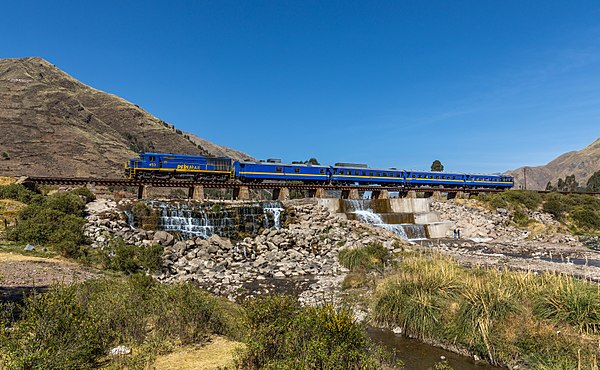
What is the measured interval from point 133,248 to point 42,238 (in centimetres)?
417

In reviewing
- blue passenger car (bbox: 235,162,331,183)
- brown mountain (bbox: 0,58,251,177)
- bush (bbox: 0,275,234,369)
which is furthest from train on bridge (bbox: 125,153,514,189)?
brown mountain (bbox: 0,58,251,177)

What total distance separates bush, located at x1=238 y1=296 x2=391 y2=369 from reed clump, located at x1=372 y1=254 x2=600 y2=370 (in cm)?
373

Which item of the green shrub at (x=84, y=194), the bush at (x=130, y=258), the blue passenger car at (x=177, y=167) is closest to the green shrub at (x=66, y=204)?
the green shrub at (x=84, y=194)

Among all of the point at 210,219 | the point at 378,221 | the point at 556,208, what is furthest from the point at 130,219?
the point at 556,208

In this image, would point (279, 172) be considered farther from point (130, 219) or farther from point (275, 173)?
point (130, 219)

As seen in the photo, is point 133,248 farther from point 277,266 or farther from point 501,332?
point 501,332

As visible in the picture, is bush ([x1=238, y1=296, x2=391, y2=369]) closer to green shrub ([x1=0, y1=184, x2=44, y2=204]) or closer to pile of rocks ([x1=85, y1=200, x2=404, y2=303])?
pile of rocks ([x1=85, y1=200, x2=404, y2=303])

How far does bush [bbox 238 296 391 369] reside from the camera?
15.7 feet

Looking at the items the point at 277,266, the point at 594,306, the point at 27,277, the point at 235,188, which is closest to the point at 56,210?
the point at 27,277

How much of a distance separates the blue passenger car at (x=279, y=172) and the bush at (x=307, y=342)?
2835 cm

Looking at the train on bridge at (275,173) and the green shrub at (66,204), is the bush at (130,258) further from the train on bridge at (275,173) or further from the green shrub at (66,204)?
the train on bridge at (275,173)

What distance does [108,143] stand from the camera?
8450 centimetres

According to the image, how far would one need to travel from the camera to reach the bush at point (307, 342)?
478 centimetres

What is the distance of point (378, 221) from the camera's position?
107 ft
